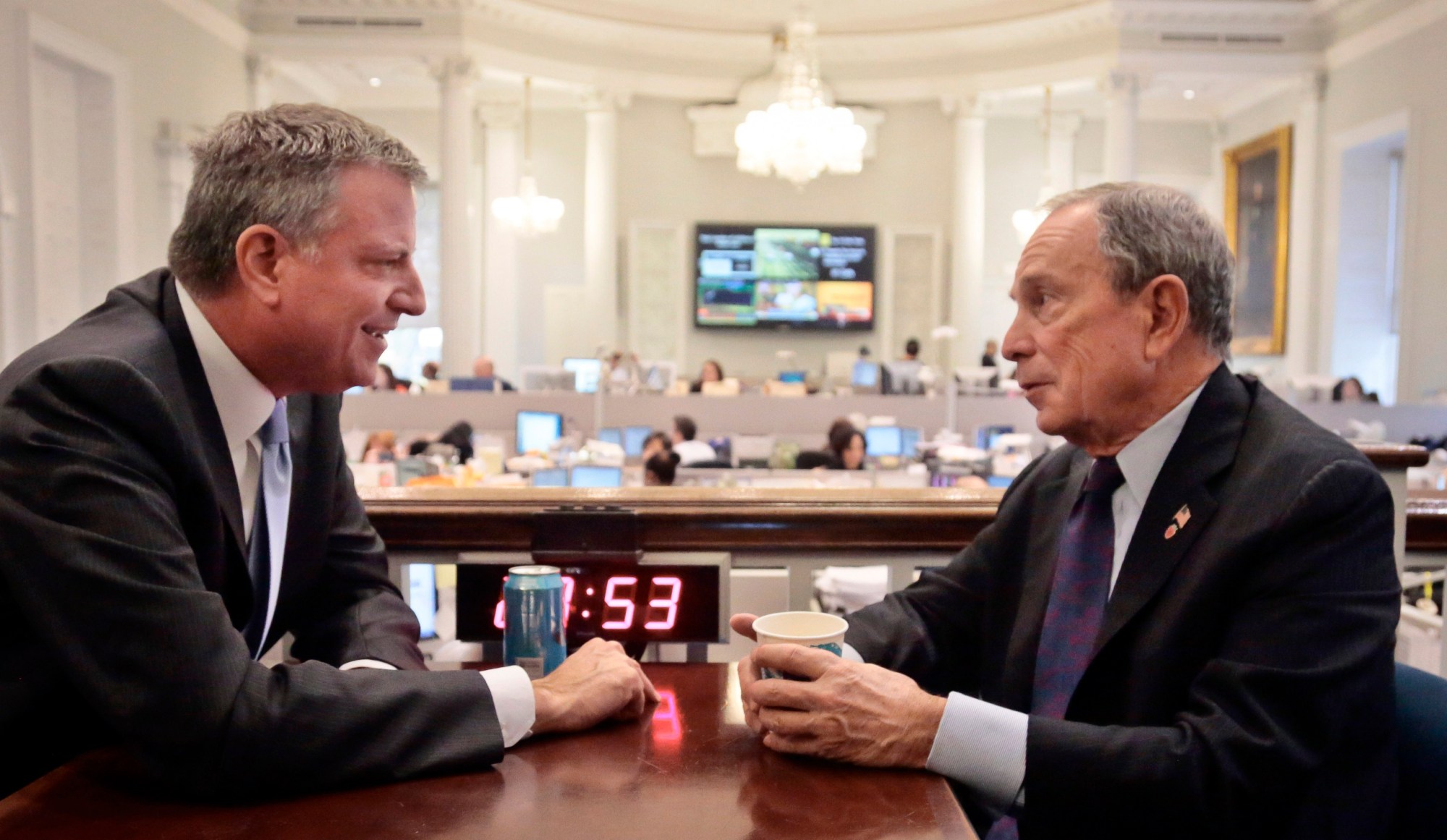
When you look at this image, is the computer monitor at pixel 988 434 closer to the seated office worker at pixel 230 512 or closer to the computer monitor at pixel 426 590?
the computer monitor at pixel 426 590

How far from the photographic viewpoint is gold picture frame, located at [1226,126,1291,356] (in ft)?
36.0

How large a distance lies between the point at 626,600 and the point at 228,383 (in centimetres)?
57

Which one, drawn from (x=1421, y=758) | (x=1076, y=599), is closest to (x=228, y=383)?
(x=1076, y=599)

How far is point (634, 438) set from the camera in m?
6.86

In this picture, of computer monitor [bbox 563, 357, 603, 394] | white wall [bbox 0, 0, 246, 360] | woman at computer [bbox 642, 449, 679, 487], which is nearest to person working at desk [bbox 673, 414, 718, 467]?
woman at computer [bbox 642, 449, 679, 487]

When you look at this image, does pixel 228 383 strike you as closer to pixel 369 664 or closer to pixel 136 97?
pixel 369 664

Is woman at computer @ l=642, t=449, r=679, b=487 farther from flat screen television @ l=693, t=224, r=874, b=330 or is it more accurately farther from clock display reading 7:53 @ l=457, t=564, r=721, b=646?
flat screen television @ l=693, t=224, r=874, b=330

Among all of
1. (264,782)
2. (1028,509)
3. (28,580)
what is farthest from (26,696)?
(1028,509)

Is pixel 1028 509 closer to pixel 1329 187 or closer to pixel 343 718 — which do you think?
pixel 343 718

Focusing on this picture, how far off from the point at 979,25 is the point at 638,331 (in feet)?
16.1

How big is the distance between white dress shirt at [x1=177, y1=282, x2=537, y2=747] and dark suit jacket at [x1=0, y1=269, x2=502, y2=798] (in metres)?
0.02

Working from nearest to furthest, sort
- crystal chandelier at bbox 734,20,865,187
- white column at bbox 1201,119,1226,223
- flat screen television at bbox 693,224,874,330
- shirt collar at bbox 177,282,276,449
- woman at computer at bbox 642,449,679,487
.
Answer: shirt collar at bbox 177,282,276,449 → woman at computer at bbox 642,449,679,487 → crystal chandelier at bbox 734,20,865,187 → flat screen television at bbox 693,224,874,330 → white column at bbox 1201,119,1226,223

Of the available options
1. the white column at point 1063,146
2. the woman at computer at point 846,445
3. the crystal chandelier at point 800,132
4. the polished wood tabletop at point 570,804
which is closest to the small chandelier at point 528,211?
the crystal chandelier at point 800,132

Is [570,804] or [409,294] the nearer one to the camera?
[570,804]
